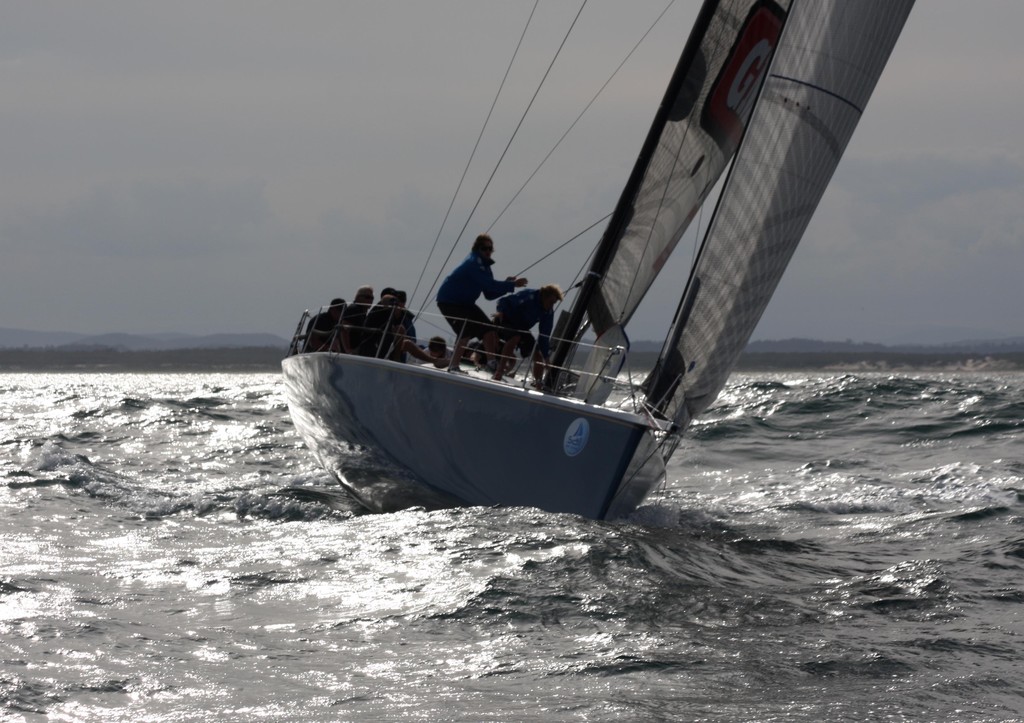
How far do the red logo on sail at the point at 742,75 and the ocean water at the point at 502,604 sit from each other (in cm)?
284

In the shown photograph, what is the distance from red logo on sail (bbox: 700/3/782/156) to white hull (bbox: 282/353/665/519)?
243 centimetres

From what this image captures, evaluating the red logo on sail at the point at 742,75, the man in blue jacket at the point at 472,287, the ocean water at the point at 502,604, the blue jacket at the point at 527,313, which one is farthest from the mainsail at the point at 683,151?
the ocean water at the point at 502,604

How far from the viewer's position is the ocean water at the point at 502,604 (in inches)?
183

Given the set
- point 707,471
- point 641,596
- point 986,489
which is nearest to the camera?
point 641,596

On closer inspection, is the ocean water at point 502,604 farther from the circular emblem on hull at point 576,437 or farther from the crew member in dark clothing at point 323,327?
the crew member in dark clothing at point 323,327

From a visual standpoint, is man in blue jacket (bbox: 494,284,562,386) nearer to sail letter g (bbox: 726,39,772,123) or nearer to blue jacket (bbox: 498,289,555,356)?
blue jacket (bbox: 498,289,555,356)

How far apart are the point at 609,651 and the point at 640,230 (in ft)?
14.3

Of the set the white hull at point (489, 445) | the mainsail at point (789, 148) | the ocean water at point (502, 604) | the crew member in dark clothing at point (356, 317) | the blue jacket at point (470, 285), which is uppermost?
the mainsail at point (789, 148)

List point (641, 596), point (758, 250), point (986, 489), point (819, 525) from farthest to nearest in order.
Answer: point (986, 489), point (819, 525), point (758, 250), point (641, 596)

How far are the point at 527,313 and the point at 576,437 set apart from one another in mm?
1629

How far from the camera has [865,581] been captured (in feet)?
23.0

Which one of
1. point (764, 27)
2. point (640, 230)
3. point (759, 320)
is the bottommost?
point (759, 320)

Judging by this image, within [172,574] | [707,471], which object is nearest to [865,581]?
[172,574]

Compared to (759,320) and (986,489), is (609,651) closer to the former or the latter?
(759,320)
